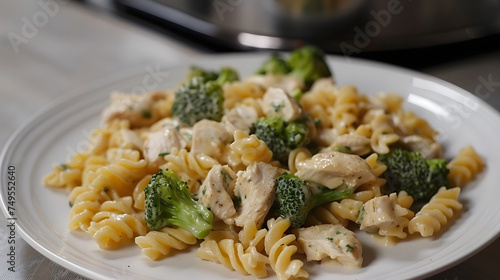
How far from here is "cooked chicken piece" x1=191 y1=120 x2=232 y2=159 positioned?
108 inches

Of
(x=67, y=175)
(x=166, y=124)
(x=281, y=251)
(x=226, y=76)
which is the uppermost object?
(x=281, y=251)

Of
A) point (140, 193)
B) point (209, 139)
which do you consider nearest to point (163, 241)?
point (140, 193)

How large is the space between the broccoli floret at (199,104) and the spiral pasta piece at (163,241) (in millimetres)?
759

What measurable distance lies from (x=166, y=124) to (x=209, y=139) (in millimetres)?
470

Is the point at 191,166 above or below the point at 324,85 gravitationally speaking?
below

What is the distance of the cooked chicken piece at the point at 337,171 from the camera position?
8.23 feet

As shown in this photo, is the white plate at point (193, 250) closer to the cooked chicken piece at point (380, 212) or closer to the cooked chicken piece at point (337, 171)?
the cooked chicken piece at point (380, 212)

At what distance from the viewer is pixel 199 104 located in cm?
305

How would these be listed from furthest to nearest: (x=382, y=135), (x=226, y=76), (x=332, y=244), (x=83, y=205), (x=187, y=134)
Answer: (x=226, y=76) < (x=187, y=134) < (x=382, y=135) < (x=83, y=205) < (x=332, y=244)

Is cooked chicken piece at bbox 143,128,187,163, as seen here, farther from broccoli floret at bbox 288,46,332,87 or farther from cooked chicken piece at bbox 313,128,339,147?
broccoli floret at bbox 288,46,332,87

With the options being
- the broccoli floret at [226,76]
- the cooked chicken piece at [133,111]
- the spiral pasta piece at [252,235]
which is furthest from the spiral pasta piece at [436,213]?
the cooked chicken piece at [133,111]

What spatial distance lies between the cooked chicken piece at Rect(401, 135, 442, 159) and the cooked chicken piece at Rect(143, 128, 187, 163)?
1.10 m

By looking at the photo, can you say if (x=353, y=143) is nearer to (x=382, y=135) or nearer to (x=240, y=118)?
(x=382, y=135)

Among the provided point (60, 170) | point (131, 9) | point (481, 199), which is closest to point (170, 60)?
point (131, 9)
